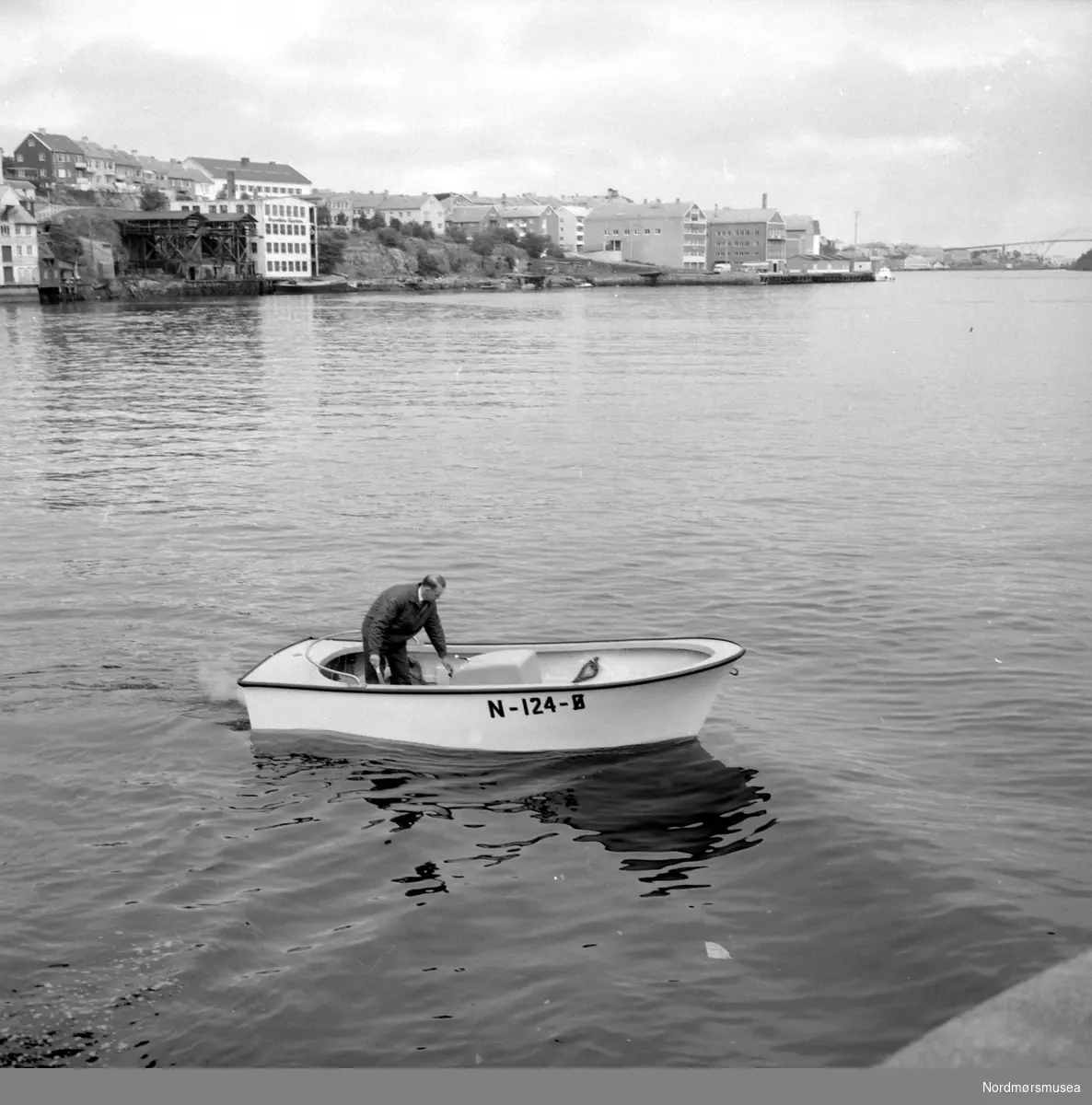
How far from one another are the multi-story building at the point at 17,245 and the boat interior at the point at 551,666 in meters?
150

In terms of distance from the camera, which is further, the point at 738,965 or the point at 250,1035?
the point at 738,965

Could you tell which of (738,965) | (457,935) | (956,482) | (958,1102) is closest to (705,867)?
(738,965)

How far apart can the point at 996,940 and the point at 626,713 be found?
5.56 m

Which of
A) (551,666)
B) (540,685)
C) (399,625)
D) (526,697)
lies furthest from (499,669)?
(399,625)

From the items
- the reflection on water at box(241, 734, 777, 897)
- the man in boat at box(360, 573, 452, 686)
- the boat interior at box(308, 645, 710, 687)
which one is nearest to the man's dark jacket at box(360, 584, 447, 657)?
the man in boat at box(360, 573, 452, 686)

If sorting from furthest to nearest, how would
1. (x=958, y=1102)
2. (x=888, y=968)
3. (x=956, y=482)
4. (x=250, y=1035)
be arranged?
(x=956, y=482), (x=888, y=968), (x=250, y=1035), (x=958, y=1102)

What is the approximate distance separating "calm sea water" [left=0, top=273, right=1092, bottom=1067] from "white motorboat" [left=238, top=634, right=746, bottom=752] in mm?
401

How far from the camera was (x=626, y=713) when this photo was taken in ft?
55.3

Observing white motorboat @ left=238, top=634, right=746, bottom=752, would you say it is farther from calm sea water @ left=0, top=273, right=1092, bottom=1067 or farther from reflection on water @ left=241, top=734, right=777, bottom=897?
calm sea water @ left=0, top=273, right=1092, bottom=1067

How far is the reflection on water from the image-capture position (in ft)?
49.4

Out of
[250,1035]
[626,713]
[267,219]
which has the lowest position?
[250,1035]

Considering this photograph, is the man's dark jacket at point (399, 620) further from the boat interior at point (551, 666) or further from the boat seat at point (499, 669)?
the boat interior at point (551, 666)

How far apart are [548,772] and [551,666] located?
1632 mm

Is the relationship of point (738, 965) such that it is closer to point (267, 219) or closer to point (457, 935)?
point (457, 935)
